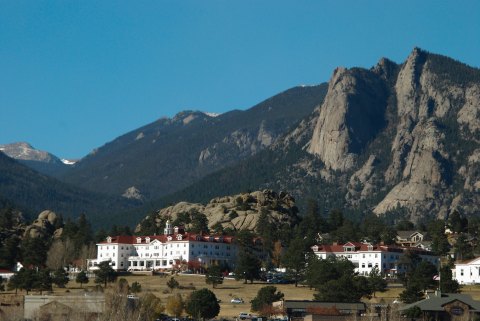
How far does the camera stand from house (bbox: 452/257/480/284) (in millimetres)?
196000

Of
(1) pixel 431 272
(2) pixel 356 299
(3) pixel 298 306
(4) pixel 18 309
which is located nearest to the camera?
(4) pixel 18 309

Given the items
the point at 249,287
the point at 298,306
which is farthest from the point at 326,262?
the point at 298,306

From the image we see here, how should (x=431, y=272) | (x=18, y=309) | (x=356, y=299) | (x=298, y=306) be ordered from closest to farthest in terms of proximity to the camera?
(x=18, y=309) → (x=298, y=306) → (x=356, y=299) → (x=431, y=272)

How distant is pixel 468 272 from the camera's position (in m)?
197

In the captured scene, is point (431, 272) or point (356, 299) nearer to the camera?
point (356, 299)

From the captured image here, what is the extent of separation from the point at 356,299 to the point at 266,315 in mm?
15345

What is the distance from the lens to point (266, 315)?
488 ft

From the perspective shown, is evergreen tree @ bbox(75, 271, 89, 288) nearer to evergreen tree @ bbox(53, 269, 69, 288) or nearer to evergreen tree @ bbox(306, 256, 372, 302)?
evergreen tree @ bbox(53, 269, 69, 288)

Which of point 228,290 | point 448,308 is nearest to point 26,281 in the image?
point 228,290

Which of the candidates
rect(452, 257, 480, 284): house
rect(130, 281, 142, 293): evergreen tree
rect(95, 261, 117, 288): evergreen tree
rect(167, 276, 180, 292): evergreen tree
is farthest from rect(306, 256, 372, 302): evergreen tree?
rect(95, 261, 117, 288): evergreen tree

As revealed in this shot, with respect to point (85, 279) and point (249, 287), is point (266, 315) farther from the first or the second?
point (85, 279)

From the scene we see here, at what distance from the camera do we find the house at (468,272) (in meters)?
196

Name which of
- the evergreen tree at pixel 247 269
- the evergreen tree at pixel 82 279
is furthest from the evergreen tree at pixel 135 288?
the evergreen tree at pixel 247 269

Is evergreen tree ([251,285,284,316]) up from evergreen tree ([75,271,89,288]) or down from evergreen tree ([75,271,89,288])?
down
